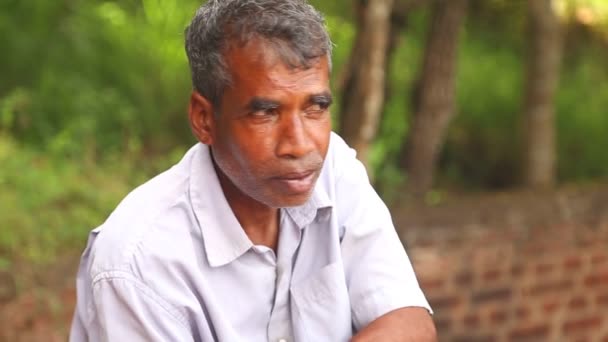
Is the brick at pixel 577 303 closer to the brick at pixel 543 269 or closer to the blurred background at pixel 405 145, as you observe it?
the blurred background at pixel 405 145

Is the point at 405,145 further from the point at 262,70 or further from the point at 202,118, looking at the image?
the point at 262,70

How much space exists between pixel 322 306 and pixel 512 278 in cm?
284

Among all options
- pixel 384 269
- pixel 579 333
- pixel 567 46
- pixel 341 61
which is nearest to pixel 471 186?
pixel 341 61

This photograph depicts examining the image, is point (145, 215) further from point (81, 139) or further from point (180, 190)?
point (81, 139)

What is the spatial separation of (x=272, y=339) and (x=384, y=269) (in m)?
0.27

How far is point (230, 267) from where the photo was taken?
2.13 metres

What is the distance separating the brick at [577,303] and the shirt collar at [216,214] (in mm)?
2901

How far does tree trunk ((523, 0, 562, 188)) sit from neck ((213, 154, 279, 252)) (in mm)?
4514

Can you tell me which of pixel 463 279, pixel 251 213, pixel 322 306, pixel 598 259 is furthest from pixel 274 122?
pixel 598 259

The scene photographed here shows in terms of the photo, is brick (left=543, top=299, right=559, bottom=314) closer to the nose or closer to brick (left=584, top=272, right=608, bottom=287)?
brick (left=584, top=272, right=608, bottom=287)

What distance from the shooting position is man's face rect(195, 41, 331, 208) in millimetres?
1977

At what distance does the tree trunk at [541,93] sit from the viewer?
6449 millimetres

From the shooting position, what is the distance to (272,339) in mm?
2178

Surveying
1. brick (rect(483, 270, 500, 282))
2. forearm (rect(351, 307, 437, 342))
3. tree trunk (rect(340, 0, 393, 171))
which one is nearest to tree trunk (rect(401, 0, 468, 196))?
tree trunk (rect(340, 0, 393, 171))
